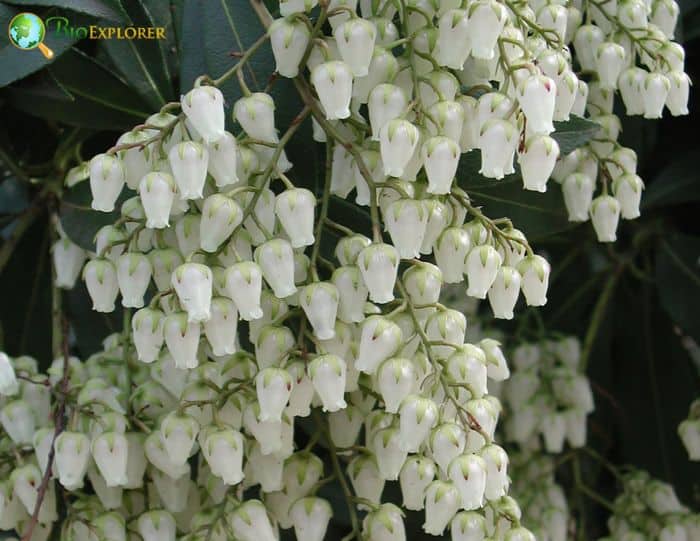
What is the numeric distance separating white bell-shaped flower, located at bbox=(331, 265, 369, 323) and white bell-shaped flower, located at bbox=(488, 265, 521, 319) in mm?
141

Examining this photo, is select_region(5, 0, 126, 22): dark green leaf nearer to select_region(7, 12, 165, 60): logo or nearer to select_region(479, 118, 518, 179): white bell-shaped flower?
select_region(7, 12, 165, 60): logo

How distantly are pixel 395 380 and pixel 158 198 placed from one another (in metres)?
0.28

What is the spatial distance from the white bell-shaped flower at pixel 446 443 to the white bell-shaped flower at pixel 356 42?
35 centimetres

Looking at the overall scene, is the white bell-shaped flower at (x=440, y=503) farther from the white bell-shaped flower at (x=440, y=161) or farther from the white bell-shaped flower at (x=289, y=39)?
the white bell-shaped flower at (x=289, y=39)

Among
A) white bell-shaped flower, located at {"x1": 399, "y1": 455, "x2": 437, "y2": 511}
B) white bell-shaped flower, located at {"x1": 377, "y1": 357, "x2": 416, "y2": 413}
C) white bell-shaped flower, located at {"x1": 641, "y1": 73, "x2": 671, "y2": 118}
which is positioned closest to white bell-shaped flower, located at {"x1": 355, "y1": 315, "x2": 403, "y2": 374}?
white bell-shaped flower, located at {"x1": 377, "y1": 357, "x2": 416, "y2": 413}

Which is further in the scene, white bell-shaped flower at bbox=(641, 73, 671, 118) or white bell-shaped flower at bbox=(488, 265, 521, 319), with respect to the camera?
white bell-shaped flower at bbox=(641, 73, 671, 118)

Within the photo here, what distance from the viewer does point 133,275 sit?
1.18 metres

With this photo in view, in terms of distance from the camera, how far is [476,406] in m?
1.15

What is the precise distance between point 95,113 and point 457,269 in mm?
661

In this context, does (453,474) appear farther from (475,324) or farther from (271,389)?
(475,324)

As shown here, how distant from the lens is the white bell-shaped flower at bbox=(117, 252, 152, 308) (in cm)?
118

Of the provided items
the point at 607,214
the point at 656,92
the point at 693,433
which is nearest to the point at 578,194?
the point at 607,214

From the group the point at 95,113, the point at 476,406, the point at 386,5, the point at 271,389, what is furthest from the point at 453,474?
the point at 95,113

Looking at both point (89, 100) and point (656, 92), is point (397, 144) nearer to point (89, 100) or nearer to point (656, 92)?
point (656, 92)
